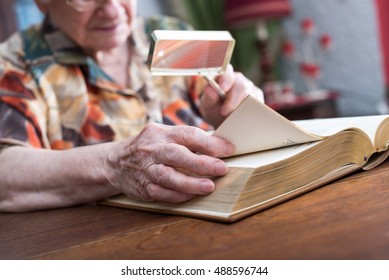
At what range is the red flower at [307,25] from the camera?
3498 millimetres

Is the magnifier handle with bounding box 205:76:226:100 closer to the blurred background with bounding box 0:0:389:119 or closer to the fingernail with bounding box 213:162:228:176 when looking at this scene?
the fingernail with bounding box 213:162:228:176

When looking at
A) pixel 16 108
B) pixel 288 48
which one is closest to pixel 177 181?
pixel 16 108

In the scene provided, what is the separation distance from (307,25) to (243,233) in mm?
3143

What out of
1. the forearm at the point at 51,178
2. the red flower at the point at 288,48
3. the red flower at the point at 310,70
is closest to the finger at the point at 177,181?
the forearm at the point at 51,178

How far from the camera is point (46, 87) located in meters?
1.25

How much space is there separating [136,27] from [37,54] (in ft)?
1.05

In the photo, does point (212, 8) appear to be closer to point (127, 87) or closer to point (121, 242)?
point (127, 87)

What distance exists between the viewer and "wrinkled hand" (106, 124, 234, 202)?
708 mm

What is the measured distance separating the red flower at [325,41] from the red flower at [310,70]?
0.15 meters

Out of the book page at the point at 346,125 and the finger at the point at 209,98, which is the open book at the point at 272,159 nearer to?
the book page at the point at 346,125

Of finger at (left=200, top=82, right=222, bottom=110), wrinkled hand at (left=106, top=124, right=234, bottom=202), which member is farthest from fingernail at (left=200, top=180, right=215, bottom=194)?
finger at (left=200, top=82, right=222, bottom=110)

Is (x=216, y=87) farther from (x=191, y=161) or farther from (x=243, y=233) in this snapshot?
(x=243, y=233)
